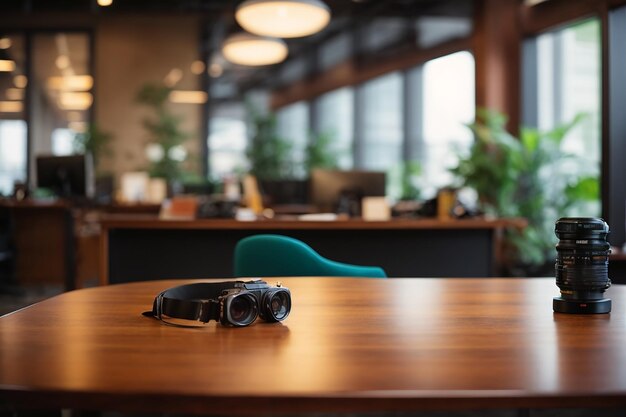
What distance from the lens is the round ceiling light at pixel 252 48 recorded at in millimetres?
8336

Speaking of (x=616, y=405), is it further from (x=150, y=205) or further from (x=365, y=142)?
(x=365, y=142)

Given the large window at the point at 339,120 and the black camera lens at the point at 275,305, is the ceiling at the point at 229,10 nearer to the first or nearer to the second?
the large window at the point at 339,120

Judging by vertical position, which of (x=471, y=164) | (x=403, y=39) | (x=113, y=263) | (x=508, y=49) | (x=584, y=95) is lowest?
(x=113, y=263)

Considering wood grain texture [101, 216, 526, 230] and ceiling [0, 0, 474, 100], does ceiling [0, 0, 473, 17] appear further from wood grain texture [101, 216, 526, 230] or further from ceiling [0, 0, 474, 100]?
wood grain texture [101, 216, 526, 230]

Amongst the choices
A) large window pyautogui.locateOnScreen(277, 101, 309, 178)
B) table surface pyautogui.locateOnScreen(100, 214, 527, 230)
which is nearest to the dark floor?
table surface pyautogui.locateOnScreen(100, 214, 527, 230)

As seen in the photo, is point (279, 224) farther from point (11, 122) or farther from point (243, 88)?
point (243, 88)

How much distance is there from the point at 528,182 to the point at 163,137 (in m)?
5.94

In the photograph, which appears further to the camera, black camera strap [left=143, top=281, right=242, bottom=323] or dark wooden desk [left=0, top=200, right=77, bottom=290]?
dark wooden desk [left=0, top=200, right=77, bottom=290]

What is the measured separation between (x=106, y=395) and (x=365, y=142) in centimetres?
1087

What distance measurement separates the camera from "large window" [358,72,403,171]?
1085 cm

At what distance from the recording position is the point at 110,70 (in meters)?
11.0

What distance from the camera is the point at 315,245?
13.0ft

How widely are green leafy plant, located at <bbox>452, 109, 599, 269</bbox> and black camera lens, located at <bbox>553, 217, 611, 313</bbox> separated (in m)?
5.34

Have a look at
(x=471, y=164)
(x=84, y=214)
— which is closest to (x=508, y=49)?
(x=471, y=164)
